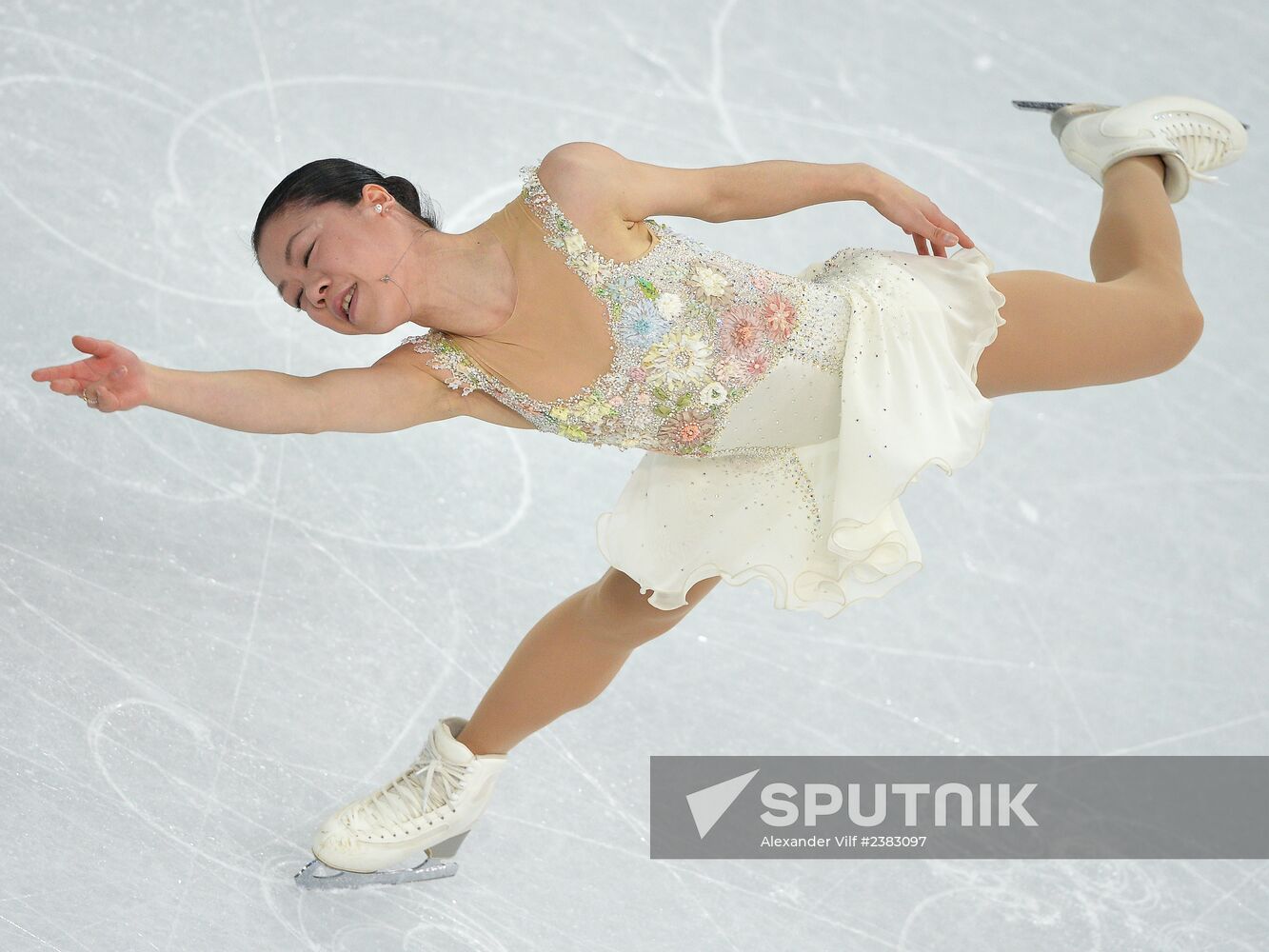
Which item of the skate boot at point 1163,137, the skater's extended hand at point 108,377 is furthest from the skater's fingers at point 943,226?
the skater's extended hand at point 108,377

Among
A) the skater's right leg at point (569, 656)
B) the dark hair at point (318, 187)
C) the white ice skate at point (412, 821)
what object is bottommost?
the white ice skate at point (412, 821)

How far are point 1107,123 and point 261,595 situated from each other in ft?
4.93

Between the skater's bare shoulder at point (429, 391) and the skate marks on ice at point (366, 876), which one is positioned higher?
the skater's bare shoulder at point (429, 391)

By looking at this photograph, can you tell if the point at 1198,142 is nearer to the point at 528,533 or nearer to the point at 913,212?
the point at 913,212

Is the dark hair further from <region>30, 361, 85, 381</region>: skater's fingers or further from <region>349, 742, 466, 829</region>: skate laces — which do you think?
<region>349, 742, 466, 829</region>: skate laces

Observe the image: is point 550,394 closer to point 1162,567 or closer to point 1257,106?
point 1162,567

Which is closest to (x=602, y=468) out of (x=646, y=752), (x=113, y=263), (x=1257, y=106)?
(x=646, y=752)

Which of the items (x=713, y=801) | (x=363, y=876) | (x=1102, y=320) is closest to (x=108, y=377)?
(x=363, y=876)

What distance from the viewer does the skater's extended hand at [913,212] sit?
6.33 ft

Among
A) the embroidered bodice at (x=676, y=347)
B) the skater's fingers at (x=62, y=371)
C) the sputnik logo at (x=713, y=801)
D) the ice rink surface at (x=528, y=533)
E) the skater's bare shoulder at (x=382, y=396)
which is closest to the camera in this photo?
the skater's fingers at (x=62, y=371)

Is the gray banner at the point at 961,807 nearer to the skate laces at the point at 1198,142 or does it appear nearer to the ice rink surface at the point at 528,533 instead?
the ice rink surface at the point at 528,533

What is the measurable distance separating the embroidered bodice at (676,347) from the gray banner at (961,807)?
0.64 meters

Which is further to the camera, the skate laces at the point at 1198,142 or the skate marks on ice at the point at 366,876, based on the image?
the skate laces at the point at 1198,142

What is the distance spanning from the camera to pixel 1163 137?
2.31m
